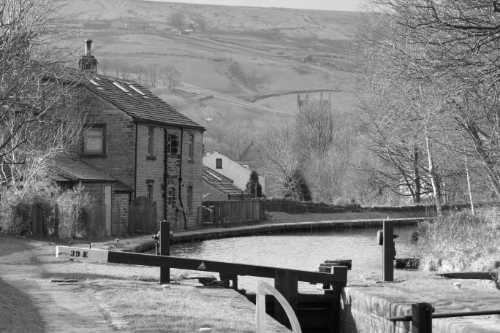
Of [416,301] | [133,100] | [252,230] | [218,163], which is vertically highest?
[133,100]

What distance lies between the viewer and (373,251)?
44.8 m

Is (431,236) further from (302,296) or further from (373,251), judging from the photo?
(302,296)

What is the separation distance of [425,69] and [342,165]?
76257 millimetres

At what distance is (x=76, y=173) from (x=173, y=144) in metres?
9.62

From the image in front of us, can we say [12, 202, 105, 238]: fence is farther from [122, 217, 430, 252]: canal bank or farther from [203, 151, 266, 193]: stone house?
[203, 151, 266, 193]: stone house

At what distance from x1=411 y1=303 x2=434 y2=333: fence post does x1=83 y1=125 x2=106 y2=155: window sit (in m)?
41.9

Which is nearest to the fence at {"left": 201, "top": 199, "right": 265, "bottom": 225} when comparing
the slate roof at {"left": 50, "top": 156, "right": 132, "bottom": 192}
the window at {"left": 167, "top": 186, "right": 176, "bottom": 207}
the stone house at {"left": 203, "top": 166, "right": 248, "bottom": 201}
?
the window at {"left": 167, "top": 186, "right": 176, "bottom": 207}

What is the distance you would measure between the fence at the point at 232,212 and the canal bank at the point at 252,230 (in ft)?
5.02

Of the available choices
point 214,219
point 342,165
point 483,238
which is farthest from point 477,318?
point 342,165

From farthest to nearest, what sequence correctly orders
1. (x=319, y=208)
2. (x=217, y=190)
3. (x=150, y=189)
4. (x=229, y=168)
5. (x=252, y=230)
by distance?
(x=229, y=168) < (x=319, y=208) < (x=217, y=190) < (x=252, y=230) < (x=150, y=189)

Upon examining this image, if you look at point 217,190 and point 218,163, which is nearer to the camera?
point 217,190

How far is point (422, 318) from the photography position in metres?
10.8

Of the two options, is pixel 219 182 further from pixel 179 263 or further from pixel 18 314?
pixel 18 314

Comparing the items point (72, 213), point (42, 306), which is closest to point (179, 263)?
point (42, 306)
